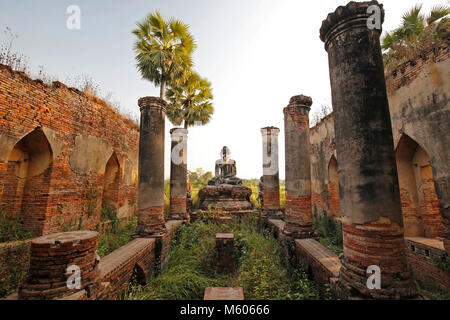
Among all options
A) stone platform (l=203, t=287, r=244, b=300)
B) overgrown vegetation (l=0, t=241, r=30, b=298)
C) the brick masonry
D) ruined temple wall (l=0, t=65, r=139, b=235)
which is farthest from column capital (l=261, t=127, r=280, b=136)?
overgrown vegetation (l=0, t=241, r=30, b=298)

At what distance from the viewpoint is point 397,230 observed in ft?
→ 8.87

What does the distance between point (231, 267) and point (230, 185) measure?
6026 mm

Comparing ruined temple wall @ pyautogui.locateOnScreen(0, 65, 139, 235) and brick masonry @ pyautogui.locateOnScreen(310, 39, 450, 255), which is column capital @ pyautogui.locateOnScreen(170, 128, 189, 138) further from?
brick masonry @ pyautogui.locateOnScreen(310, 39, 450, 255)

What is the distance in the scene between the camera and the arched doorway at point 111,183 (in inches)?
373

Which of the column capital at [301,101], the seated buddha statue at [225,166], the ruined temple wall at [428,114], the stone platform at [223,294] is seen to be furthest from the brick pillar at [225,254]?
the seated buddha statue at [225,166]

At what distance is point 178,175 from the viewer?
400 inches

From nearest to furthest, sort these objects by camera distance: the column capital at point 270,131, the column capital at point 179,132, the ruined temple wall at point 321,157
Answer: the ruined temple wall at point 321,157 → the column capital at point 270,131 → the column capital at point 179,132

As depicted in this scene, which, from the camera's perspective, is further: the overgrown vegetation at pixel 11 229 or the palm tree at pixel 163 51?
the palm tree at pixel 163 51

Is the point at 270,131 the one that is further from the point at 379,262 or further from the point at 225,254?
the point at 379,262

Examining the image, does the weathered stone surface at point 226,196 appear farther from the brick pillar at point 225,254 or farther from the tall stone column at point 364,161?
the tall stone column at point 364,161

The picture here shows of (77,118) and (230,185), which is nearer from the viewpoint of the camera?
(77,118)

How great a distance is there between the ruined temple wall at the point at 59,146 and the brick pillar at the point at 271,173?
6577mm
